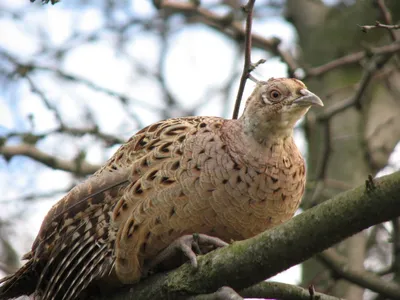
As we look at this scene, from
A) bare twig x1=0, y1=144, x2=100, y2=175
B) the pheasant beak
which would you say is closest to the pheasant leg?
the pheasant beak

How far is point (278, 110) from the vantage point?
583 centimetres

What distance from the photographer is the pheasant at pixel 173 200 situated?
5457mm

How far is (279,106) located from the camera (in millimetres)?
5844

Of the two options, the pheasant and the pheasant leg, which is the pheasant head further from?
the pheasant leg

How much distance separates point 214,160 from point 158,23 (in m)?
9.13

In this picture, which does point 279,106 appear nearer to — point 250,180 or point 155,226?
point 250,180

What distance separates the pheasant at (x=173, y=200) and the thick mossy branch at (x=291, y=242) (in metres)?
0.29

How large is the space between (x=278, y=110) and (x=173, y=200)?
1.10 meters

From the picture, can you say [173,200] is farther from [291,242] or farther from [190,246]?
[291,242]

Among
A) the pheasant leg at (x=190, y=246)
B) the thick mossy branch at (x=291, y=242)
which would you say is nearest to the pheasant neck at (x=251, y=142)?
the pheasant leg at (x=190, y=246)

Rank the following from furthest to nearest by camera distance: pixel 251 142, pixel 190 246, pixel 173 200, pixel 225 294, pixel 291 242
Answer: pixel 251 142, pixel 173 200, pixel 190 246, pixel 225 294, pixel 291 242

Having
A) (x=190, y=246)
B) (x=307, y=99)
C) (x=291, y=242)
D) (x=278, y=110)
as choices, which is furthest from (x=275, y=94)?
(x=291, y=242)

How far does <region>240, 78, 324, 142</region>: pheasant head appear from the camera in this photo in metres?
5.82

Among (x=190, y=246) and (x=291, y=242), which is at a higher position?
(x=190, y=246)
